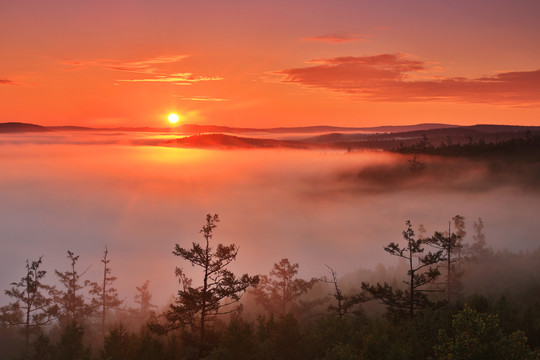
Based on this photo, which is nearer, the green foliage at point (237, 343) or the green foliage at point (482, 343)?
the green foliage at point (482, 343)

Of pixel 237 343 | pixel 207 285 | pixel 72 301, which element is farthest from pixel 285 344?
pixel 72 301

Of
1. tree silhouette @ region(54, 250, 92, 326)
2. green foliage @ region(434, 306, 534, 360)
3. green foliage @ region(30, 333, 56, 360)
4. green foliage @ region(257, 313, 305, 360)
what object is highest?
green foliage @ region(434, 306, 534, 360)

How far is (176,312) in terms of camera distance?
36.2 meters

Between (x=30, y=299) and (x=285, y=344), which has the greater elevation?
(x=285, y=344)

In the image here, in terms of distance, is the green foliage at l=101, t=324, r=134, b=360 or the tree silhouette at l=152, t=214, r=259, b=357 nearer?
the tree silhouette at l=152, t=214, r=259, b=357

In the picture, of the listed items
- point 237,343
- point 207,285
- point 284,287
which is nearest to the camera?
point 237,343

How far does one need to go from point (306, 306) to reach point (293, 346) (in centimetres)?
3658

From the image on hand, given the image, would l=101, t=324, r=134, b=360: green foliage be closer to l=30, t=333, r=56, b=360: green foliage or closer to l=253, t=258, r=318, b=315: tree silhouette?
l=30, t=333, r=56, b=360: green foliage

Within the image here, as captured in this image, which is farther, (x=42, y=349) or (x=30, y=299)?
(x=30, y=299)

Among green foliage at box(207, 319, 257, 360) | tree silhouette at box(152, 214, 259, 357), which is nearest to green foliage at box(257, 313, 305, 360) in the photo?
green foliage at box(207, 319, 257, 360)

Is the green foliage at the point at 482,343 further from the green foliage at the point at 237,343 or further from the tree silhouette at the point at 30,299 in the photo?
the tree silhouette at the point at 30,299

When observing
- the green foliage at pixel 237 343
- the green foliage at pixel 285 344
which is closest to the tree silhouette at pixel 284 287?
the green foliage at pixel 285 344

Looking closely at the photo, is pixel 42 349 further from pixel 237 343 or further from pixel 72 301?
pixel 72 301

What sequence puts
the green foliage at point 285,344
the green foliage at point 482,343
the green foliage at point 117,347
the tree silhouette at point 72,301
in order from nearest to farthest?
the green foliage at point 482,343
the green foliage at point 285,344
the green foliage at point 117,347
the tree silhouette at point 72,301
